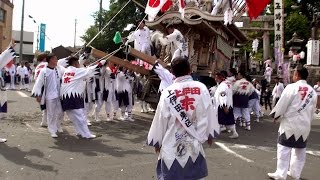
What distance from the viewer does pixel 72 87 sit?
903 centimetres

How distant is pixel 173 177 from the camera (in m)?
4.17

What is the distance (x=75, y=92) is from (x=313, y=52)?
21.7 meters

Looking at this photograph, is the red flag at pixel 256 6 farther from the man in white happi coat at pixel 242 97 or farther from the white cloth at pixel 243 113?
the white cloth at pixel 243 113

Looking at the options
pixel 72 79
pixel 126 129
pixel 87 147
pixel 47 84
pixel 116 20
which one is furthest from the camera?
pixel 116 20

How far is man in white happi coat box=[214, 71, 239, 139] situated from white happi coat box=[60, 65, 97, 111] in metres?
3.25

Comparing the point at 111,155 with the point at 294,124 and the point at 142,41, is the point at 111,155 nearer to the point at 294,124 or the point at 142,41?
the point at 294,124

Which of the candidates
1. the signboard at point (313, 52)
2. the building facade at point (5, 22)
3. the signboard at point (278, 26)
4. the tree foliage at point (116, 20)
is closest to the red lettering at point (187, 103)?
the signboard at point (278, 26)

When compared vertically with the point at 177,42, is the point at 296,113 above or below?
below

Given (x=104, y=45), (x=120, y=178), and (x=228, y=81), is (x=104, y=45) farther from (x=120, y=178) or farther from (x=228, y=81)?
(x=120, y=178)

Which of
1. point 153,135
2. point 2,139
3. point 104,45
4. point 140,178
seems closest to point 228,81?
point 140,178

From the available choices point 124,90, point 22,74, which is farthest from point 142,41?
point 22,74

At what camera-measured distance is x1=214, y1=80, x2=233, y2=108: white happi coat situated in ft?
32.3

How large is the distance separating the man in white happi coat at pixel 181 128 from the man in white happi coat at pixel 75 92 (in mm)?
4980

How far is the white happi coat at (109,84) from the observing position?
1212 cm
